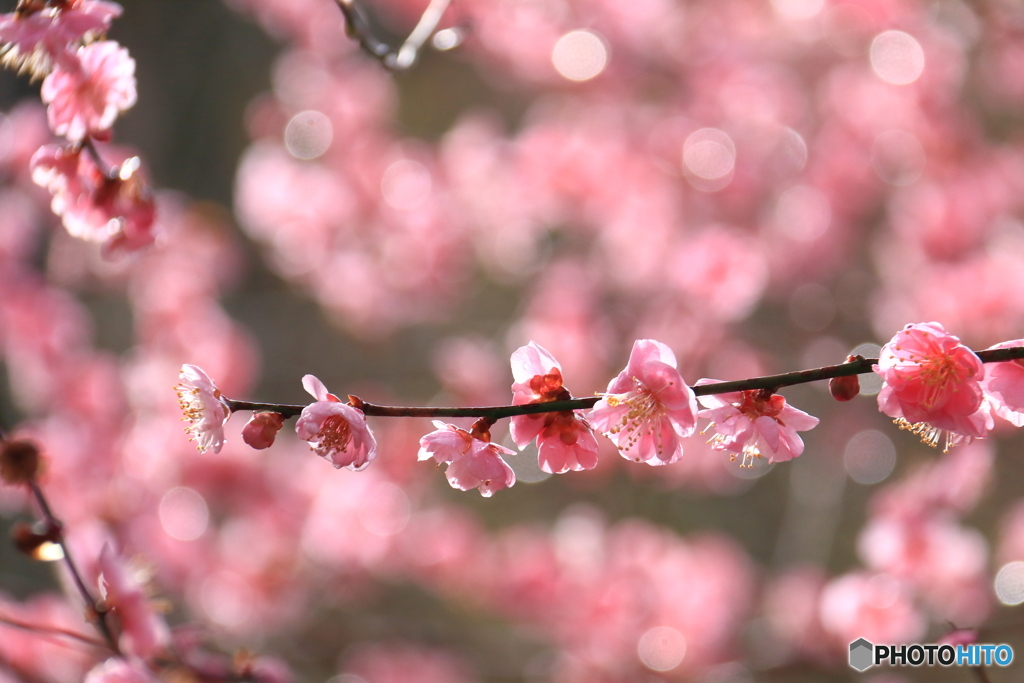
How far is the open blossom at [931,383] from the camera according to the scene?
2.38ft

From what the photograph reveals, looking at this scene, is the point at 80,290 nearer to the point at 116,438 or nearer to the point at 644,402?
the point at 116,438

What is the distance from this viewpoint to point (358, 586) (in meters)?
2.98

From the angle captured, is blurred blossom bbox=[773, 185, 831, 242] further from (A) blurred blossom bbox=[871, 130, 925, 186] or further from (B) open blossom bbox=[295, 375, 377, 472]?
(B) open blossom bbox=[295, 375, 377, 472]

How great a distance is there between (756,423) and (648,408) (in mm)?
109

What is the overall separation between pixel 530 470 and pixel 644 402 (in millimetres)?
2266

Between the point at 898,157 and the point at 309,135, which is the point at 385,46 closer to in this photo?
the point at 309,135

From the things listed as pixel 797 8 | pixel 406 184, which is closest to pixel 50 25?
pixel 406 184

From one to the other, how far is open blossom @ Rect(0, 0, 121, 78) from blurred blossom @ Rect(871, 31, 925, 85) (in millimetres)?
3295

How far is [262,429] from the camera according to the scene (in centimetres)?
76

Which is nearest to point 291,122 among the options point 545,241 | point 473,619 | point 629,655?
point 545,241

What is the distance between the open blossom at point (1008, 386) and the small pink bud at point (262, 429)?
726mm

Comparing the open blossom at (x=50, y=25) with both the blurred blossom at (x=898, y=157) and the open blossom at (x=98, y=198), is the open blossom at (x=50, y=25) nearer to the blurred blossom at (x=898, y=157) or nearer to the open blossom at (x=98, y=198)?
the open blossom at (x=98, y=198)

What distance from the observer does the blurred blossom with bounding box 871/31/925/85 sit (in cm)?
321

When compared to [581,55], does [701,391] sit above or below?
below
